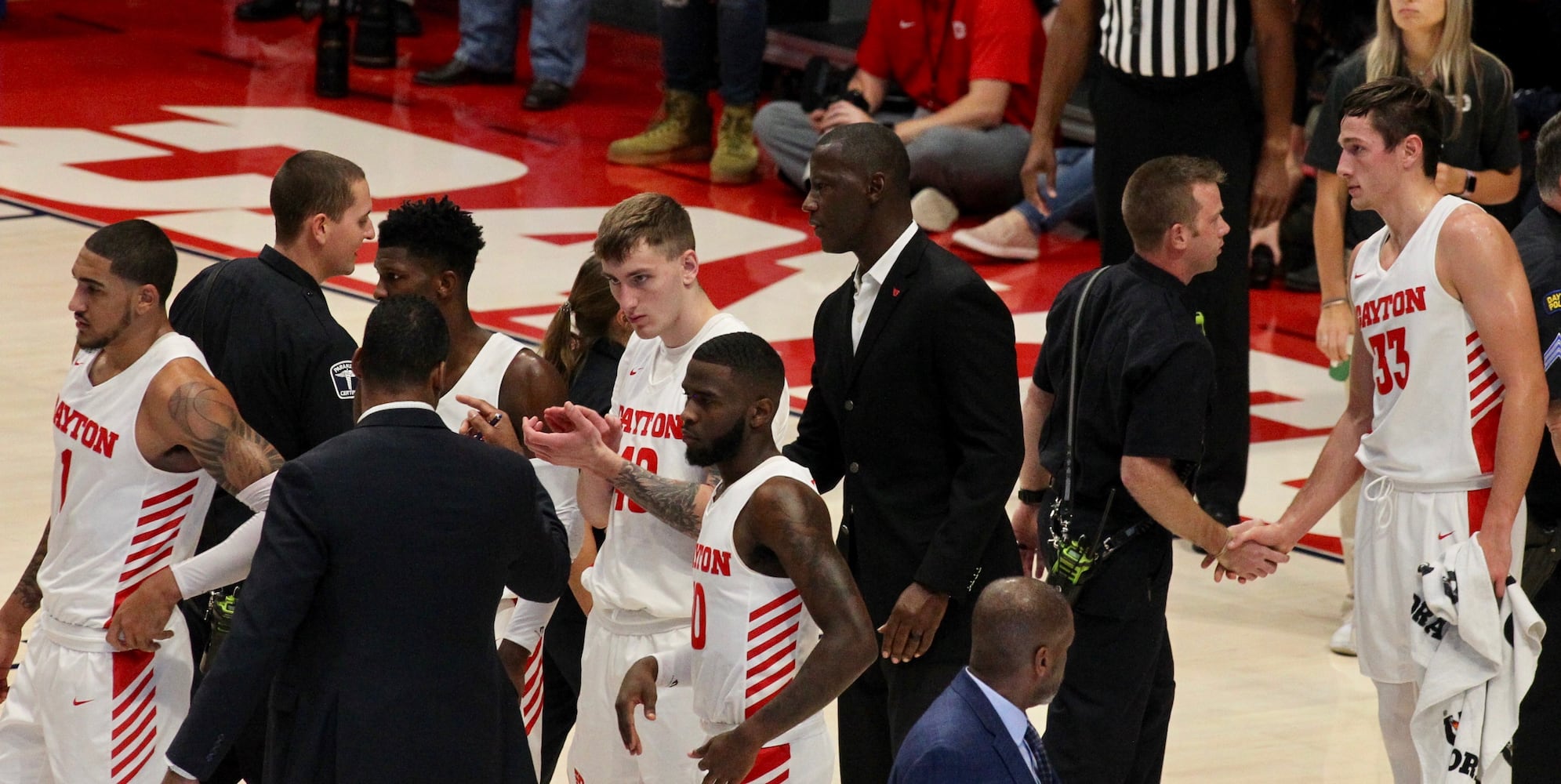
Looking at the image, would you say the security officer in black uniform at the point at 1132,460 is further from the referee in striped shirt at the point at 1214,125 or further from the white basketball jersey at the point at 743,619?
the referee in striped shirt at the point at 1214,125

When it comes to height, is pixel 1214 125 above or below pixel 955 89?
above

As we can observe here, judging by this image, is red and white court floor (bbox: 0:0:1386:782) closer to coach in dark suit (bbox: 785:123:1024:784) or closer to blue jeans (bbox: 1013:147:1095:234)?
blue jeans (bbox: 1013:147:1095:234)

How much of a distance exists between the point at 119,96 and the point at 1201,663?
9179mm

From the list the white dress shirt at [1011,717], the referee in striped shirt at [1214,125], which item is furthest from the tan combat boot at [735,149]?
the white dress shirt at [1011,717]

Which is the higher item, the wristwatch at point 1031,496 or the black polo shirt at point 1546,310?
the black polo shirt at point 1546,310

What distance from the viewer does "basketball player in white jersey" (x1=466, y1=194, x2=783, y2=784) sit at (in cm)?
416

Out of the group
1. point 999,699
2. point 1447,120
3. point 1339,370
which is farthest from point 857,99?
point 999,699

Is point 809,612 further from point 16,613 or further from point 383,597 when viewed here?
point 16,613

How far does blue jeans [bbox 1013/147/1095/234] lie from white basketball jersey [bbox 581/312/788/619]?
682cm

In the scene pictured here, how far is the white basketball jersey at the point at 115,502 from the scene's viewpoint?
4246 millimetres

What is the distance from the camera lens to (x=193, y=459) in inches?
168

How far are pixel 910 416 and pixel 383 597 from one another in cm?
126

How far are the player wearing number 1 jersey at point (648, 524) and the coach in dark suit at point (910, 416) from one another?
30 centimetres

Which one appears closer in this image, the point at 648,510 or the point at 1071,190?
the point at 648,510
